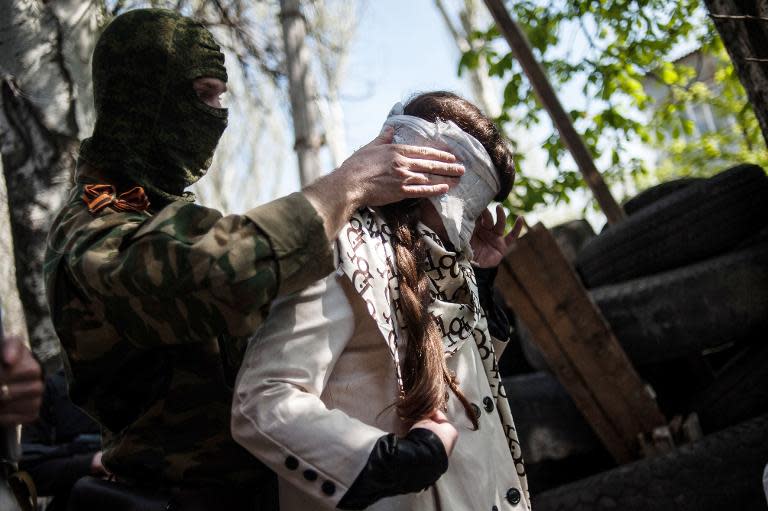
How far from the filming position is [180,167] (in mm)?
1709

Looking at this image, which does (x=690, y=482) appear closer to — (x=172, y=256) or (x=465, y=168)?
(x=465, y=168)

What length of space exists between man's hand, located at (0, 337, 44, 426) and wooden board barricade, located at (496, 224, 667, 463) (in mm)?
2344

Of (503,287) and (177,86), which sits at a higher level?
(177,86)

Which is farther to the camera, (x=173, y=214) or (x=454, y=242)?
(x=454, y=242)

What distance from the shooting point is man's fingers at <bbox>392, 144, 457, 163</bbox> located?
5.32 ft

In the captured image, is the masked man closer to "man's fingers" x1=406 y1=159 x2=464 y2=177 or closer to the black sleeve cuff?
"man's fingers" x1=406 y1=159 x2=464 y2=177

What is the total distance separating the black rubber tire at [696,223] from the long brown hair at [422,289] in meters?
2.16

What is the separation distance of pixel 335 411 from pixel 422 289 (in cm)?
34

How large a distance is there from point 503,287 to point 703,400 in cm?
110

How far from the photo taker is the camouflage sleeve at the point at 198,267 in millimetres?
1328

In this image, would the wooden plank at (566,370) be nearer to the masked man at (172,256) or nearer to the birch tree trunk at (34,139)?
the masked man at (172,256)

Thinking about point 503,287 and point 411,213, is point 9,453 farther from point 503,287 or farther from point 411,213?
point 503,287

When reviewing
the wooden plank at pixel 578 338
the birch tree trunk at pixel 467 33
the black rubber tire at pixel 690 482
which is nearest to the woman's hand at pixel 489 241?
the wooden plank at pixel 578 338

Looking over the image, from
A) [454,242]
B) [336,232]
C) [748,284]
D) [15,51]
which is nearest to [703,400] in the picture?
[748,284]
